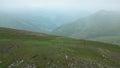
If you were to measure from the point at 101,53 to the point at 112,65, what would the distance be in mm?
5808

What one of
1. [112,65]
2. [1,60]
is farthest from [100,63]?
[1,60]

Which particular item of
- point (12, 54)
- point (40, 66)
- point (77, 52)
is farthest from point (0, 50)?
point (77, 52)

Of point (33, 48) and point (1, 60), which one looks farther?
point (33, 48)

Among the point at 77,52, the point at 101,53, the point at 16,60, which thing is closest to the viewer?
the point at 16,60

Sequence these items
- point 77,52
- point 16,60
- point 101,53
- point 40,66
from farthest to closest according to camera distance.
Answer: point 101,53
point 77,52
point 16,60
point 40,66

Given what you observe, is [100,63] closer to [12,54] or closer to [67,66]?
[67,66]

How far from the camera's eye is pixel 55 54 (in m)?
40.1

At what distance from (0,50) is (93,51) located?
1865 cm

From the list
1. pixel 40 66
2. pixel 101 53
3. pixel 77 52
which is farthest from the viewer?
pixel 101 53

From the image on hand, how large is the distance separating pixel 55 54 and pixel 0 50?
11957mm

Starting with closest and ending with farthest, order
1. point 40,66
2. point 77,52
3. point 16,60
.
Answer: point 40,66
point 16,60
point 77,52

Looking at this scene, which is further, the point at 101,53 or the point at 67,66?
the point at 101,53

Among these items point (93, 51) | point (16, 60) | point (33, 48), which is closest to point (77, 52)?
point (93, 51)

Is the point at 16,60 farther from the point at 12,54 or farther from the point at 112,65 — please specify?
the point at 112,65
